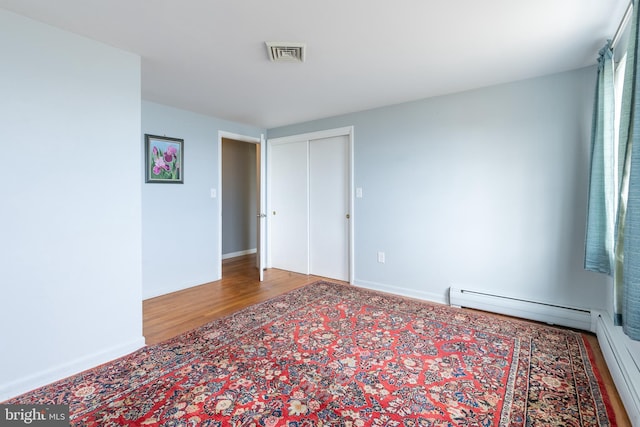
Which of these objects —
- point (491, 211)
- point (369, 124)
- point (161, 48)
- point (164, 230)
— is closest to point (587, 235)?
point (491, 211)

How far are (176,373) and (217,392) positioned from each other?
1.26 ft

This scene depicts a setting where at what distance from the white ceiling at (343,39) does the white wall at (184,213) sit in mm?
659

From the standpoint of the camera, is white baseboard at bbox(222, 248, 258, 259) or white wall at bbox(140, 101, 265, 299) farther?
white baseboard at bbox(222, 248, 258, 259)

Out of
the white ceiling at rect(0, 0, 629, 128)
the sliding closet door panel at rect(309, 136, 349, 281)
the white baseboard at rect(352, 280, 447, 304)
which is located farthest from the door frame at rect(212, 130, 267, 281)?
the white baseboard at rect(352, 280, 447, 304)

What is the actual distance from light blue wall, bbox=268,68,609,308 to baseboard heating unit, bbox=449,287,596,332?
0.08 metres

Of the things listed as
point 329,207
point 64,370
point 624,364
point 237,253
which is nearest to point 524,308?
point 624,364

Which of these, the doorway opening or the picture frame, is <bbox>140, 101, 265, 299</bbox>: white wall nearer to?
the picture frame

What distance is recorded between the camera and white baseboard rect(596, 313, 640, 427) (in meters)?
1.50

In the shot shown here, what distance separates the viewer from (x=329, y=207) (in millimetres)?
4262

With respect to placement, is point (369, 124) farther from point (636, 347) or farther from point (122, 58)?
point (636, 347)

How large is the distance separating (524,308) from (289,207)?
3186 mm

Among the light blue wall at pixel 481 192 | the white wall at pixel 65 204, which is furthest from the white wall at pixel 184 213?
the light blue wall at pixel 481 192

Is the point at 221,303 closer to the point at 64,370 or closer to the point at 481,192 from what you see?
the point at 64,370

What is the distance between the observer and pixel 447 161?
322 centimetres
